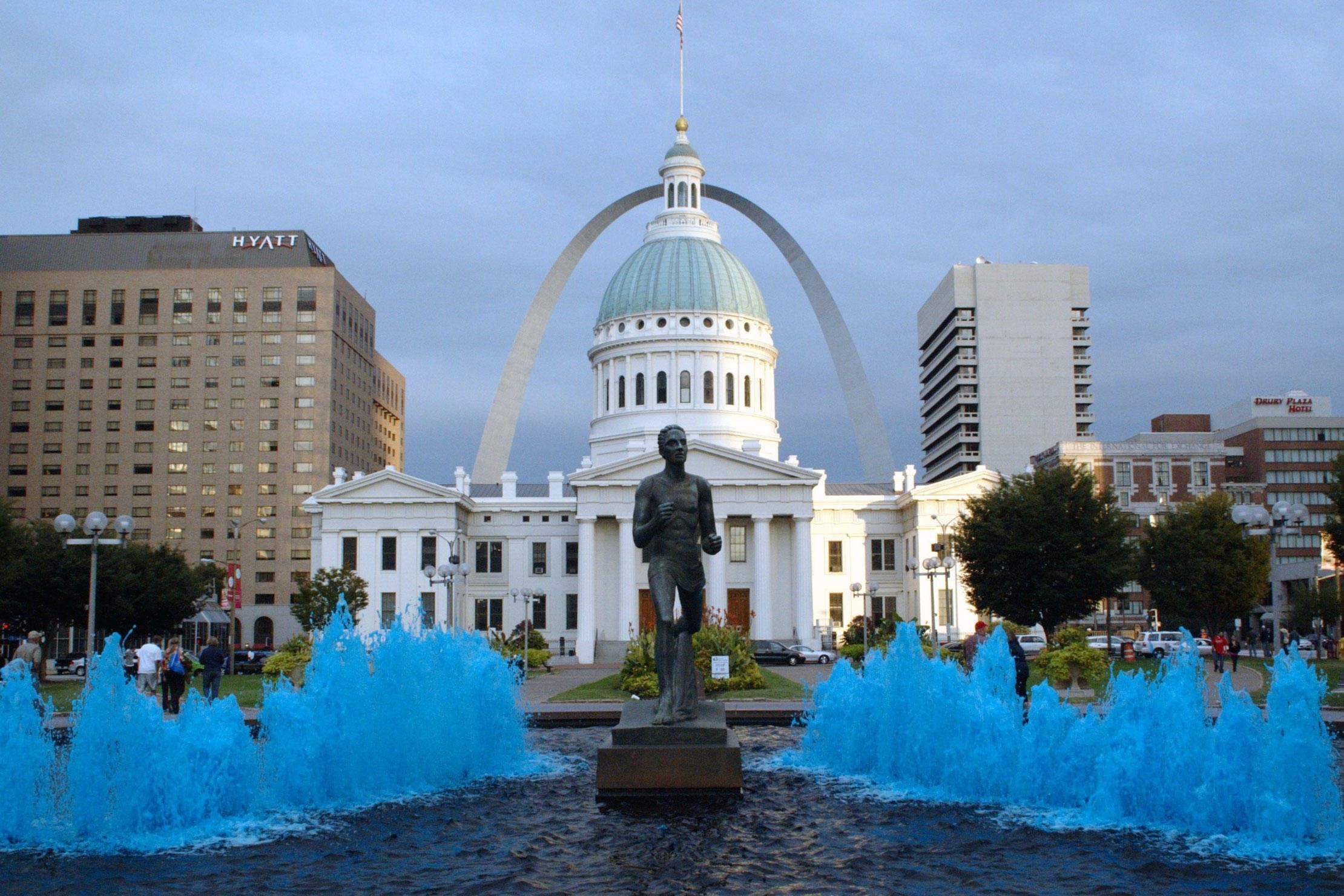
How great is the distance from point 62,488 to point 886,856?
11818 centimetres

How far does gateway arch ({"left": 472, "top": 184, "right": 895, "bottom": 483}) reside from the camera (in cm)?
9919

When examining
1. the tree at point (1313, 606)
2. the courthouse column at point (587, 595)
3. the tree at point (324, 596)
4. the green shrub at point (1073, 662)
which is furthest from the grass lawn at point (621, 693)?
the tree at point (1313, 606)

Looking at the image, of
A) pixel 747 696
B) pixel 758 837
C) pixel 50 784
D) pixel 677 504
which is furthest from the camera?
pixel 747 696

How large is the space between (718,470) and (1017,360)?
62.5m

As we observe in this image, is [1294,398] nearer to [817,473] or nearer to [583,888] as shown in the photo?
[817,473]

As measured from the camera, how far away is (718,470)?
7881 centimetres

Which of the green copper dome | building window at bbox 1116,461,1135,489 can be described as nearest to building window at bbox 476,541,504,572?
the green copper dome

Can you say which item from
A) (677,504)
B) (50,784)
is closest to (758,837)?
(677,504)

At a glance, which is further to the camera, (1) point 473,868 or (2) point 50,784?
(2) point 50,784

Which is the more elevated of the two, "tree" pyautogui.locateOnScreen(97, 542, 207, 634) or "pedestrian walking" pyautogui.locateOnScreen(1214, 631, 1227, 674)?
"tree" pyautogui.locateOnScreen(97, 542, 207, 634)

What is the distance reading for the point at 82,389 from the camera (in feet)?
386

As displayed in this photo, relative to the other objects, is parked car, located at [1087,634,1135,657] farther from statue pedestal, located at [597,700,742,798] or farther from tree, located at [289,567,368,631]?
statue pedestal, located at [597,700,742,798]

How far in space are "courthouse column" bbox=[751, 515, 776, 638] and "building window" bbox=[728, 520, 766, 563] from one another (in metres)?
2.37

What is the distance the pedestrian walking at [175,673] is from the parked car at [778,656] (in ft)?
125
